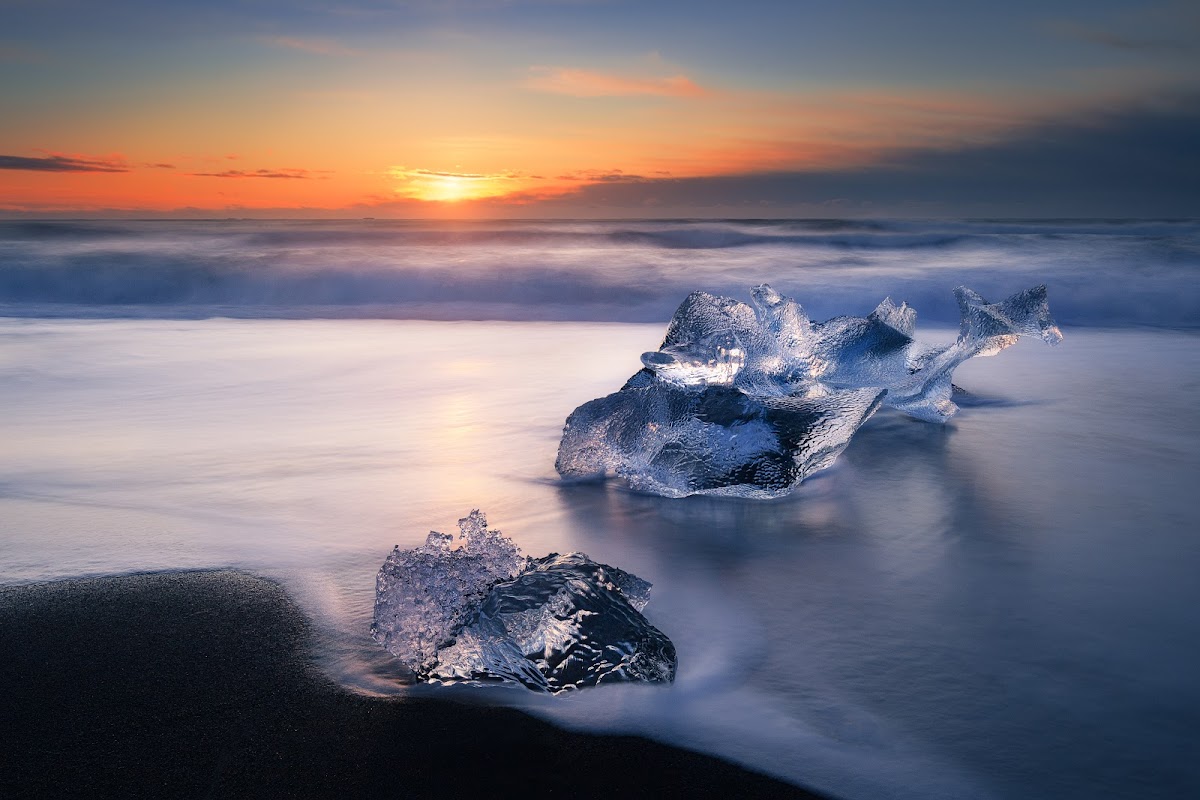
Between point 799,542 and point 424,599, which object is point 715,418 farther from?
point 424,599

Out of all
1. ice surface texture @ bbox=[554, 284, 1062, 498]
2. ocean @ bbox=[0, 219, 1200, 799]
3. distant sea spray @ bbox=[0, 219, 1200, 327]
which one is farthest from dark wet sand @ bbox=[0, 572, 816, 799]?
distant sea spray @ bbox=[0, 219, 1200, 327]

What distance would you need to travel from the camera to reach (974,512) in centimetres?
247

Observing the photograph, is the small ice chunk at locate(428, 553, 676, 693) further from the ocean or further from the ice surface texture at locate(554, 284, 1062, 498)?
the ice surface texture at locate(554, 284, 1062, 498)

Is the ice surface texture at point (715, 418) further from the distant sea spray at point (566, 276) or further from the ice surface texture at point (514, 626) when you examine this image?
the distant sea spray at point (566, 276)

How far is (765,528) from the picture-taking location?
2.34 metres

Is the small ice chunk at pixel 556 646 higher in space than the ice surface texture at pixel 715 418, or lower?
lower

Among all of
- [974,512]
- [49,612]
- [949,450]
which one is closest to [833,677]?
[974,512]

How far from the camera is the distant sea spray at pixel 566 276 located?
948 cm

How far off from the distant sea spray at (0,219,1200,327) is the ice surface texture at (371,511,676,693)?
7.50 metres

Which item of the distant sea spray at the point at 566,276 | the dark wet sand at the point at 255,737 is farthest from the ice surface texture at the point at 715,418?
the distant sea spray at the point at 566,276

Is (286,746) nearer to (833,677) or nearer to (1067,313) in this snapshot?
(833,677)

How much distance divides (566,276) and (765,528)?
9.53 metres

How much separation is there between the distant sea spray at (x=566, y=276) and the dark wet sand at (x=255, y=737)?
7.51 m

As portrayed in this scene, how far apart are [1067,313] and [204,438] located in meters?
8.03
